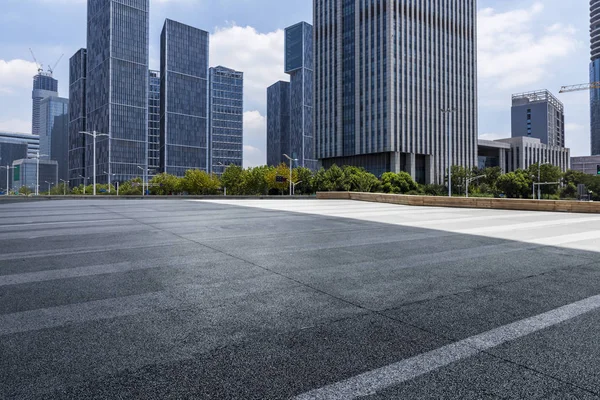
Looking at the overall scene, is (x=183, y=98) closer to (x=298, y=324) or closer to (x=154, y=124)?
(x=154, y=124)

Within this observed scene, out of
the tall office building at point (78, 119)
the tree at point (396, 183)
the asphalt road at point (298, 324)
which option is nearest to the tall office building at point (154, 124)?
the tall office building at point (78, 119)

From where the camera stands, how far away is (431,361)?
3143 mm

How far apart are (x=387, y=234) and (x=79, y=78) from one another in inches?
7933

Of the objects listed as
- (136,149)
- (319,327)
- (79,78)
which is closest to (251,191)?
(319,327)

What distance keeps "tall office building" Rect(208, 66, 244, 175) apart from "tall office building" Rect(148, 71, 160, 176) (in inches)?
963

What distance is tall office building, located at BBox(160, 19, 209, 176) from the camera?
167750 millimetres

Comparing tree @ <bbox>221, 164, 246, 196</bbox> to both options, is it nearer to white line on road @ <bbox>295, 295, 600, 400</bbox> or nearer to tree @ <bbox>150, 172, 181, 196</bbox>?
tree @ <bbox>150, 172, 181, 196</bbox>

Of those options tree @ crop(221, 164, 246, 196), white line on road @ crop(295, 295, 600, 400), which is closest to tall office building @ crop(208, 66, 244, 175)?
tree @ crop(221, 164, 246, 196)

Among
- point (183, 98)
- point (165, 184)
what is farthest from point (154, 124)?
point (165, 184)

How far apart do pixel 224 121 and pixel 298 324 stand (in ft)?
647

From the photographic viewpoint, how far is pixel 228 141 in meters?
192

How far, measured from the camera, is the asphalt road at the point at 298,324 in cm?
280

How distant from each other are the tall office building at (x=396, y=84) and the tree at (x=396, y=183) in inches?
507

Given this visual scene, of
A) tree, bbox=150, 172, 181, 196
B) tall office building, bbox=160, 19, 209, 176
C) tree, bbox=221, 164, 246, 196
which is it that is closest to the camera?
tree, bbox=221, 164, 246, 196
